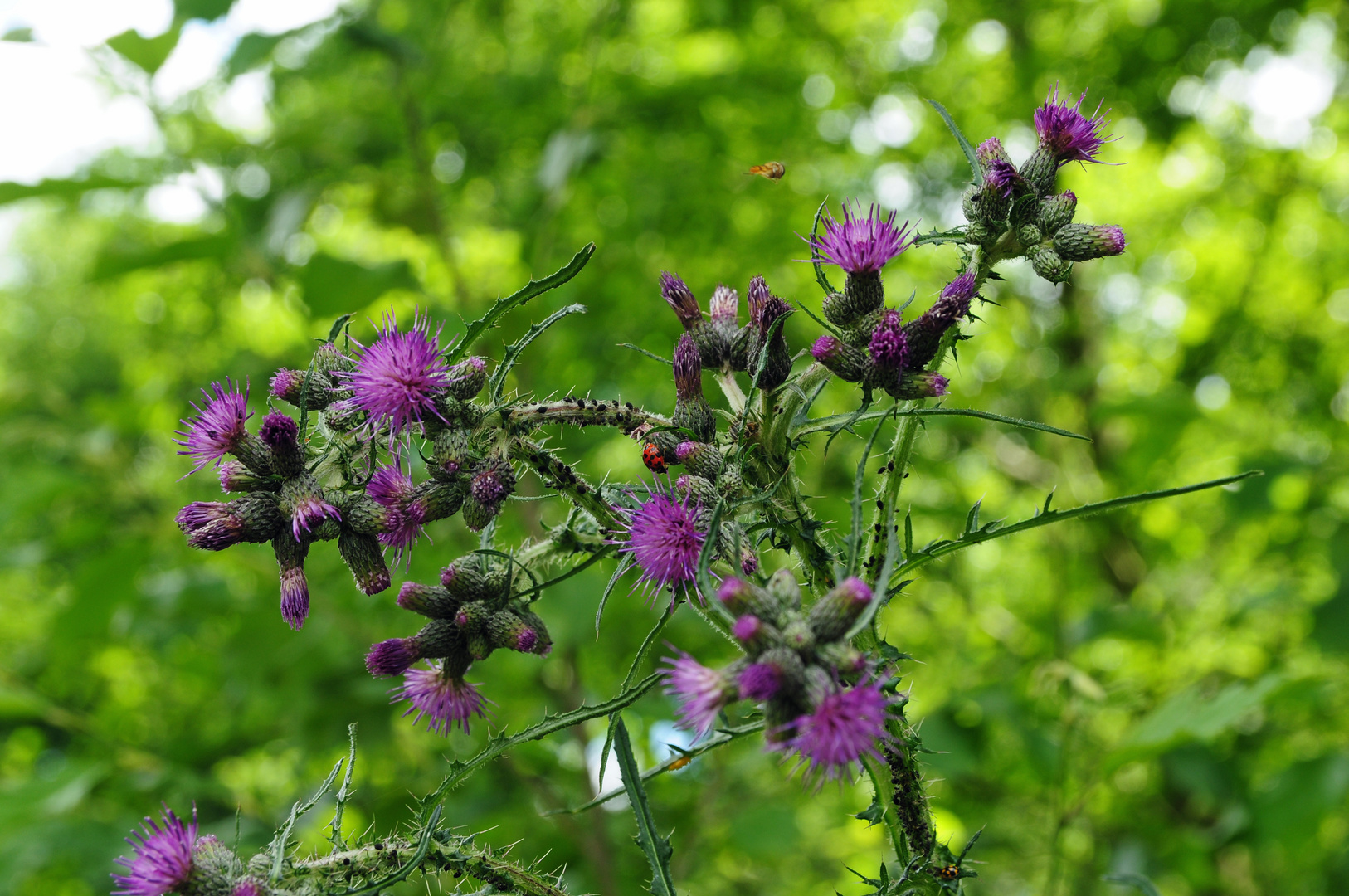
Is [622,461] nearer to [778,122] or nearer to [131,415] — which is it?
[778,122]

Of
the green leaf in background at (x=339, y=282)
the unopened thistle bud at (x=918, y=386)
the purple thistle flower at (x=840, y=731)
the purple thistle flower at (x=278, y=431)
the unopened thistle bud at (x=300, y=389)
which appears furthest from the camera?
the green leaf in background at (x=339, y=282)

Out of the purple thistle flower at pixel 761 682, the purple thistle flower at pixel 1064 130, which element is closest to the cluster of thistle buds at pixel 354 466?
the purple thistle flower at pixel 761 682

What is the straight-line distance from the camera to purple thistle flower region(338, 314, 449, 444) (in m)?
1.30

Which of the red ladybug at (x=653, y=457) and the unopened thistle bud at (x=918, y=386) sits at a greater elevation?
the red ladybug at (x=653, y=457)

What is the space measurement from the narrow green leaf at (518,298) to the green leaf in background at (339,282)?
226cm

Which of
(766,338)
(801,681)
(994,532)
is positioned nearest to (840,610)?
(801,681)

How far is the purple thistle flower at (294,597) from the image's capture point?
1.39 metres

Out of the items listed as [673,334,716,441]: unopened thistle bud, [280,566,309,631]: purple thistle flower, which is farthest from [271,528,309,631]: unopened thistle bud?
[673,334,716,441]: unopened thistle bud

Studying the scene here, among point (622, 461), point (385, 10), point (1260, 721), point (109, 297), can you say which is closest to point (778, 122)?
point (622, 461)

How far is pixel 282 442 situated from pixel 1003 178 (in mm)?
1162

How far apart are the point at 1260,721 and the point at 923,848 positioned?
494 cm

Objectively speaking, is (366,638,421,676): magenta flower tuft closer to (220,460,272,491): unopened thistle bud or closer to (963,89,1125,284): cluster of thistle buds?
(220,460,272,491): unopened thistle bud

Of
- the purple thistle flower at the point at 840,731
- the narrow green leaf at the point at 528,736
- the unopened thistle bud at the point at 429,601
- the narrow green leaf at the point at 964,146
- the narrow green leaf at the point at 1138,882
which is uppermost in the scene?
the narrow green leaf at the point at 964,146

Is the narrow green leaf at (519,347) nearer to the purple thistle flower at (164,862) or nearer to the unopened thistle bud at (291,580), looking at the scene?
the unopened thistle bud at (291,580)
